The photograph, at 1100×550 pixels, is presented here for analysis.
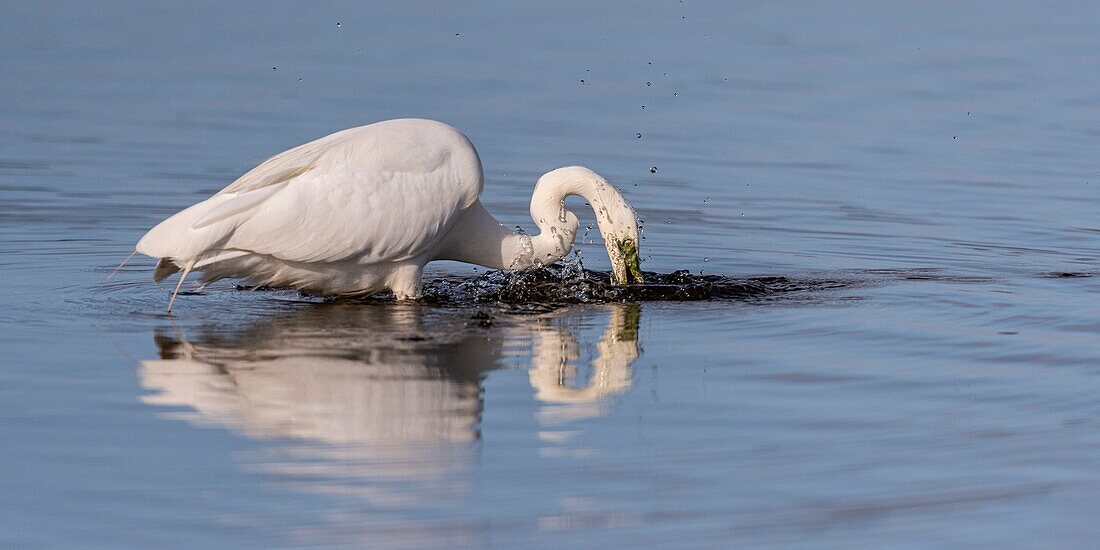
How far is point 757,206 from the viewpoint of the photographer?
16.2 m

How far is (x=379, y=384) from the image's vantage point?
8.88 meters

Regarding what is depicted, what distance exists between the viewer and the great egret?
10.7 meters

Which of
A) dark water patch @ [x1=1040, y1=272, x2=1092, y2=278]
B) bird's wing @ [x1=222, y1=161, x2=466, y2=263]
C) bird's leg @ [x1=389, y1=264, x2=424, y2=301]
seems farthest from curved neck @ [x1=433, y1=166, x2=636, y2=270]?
dark water patch @ [x1=1040, y1=272, x2=1092, y2=278]

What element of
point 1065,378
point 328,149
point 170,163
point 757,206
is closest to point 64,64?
point 170,163

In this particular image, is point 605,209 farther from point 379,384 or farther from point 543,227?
point 379,384

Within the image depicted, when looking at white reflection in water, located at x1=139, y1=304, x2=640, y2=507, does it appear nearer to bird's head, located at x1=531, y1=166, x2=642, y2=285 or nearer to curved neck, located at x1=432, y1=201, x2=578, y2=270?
bird's head, located at x1=531, y1=166, x2=642, y2=285

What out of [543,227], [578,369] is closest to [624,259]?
[543,227]

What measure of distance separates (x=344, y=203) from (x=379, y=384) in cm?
230

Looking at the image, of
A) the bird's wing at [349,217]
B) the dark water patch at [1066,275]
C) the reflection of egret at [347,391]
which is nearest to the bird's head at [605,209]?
the bird's wing at [349,217]

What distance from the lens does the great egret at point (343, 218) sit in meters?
10.7

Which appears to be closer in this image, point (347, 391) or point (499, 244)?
point (347, 391)

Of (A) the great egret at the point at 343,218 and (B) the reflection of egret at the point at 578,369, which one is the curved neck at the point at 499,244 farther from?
(B) the reflection of egret at the point at 578,369

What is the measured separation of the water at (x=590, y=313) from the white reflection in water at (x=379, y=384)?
0.10 feet

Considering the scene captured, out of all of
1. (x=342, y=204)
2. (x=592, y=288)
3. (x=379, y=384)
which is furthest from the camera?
(x=592, y=288)
